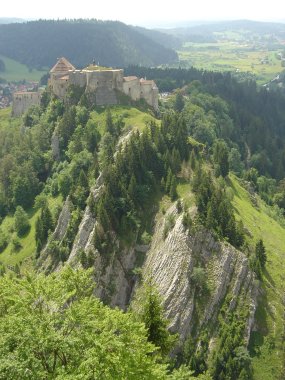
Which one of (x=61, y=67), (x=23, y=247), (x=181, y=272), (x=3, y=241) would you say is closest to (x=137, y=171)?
(x=181, y=272)

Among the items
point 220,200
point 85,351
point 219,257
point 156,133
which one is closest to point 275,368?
point 219,257

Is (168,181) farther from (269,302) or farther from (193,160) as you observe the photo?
(269,302)

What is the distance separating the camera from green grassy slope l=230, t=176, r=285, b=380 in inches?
2689

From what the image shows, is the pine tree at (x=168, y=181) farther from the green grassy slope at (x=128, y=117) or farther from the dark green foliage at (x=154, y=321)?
the dark green foliage at (x=154, y=321)

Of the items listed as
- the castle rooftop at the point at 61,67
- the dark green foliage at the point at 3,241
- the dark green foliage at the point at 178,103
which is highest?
the castle rooftop at the point at 61,67

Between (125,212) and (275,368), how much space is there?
121 ft

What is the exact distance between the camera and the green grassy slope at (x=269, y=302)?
6831 centimetres

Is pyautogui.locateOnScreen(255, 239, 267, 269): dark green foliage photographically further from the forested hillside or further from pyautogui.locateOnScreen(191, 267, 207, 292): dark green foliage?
pyautogui.locateOnScreen(191, 267, 207, 292): dark green foliage

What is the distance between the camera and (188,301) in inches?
2913

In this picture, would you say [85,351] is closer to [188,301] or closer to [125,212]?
[188,301]

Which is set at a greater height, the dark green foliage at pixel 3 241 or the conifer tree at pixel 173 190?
the conifer tree at pixel 173 190

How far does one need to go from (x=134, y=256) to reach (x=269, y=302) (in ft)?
81.8

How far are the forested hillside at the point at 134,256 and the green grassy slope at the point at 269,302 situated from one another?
189 mm

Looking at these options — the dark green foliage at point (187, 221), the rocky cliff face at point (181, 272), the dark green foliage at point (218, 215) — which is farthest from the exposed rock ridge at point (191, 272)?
the dark green foliage at point (218, 215)
